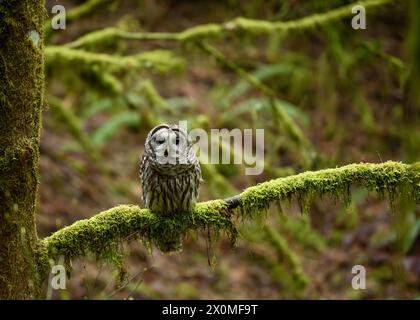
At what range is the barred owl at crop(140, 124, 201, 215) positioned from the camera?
12.9 feet

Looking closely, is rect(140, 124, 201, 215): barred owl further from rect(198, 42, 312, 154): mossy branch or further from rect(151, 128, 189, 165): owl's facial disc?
rect(198, 42, 312, 154): mossy branch

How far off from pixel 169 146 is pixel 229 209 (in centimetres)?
55

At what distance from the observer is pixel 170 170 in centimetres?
407

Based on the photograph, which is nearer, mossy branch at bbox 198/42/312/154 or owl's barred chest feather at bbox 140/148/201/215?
owl's barred chest feather at bbox 140/148/201/215

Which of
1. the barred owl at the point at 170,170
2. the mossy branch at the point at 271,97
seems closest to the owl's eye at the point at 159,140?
the barred owl at the point at 170,170

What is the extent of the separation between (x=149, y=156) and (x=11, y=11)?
49.8 inches

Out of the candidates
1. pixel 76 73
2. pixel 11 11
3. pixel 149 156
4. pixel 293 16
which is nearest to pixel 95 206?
pixel 76 73

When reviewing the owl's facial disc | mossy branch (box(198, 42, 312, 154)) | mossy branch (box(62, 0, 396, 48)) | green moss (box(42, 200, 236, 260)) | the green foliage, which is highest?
the green foliage

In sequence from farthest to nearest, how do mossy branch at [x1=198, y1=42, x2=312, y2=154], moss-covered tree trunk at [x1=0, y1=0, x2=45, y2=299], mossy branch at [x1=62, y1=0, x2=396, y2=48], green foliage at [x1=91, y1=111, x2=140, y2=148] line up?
1. green foliage at [x1=91, y1=111, x2=140, y2=148]
2. mossy branch at [x1=198, y1=42, x2=312, y2=154]
3. mossy branch at [x1=62, y1=0, x2=396, y2=48]
4. moss-covered tree trunk at [x1=0, y1=0, x2=45, y2=299]

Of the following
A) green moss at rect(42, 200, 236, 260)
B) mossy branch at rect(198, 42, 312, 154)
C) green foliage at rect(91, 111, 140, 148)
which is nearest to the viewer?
green moss at rect(42, 200, 236, 260)

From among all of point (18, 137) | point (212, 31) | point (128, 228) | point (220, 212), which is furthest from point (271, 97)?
point (18, 137)

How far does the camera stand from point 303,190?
3.81 m

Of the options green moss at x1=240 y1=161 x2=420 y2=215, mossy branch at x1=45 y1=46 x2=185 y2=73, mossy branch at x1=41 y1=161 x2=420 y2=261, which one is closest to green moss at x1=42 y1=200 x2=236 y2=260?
mossy branch at x1=41 y1=161 x2=420 y2=261

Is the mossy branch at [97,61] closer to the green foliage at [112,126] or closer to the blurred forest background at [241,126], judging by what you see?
the blurred forest background at [241,126]
